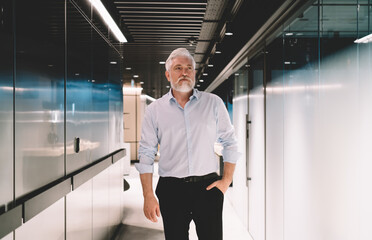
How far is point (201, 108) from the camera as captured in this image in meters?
1.99

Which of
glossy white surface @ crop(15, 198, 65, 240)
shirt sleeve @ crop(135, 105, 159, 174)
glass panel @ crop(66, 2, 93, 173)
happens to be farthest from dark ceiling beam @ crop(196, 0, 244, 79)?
glossy white surface @ crop(15, 198, 65, 240)

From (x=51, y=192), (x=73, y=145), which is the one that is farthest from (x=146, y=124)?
(x=73, y=145)

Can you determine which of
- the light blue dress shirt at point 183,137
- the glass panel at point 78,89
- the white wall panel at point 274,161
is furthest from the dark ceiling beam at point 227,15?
the light blue dress shirt at point 183,137

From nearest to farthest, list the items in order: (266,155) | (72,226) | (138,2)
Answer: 1. (72,226)
2. (138,2)
3. (266,155)

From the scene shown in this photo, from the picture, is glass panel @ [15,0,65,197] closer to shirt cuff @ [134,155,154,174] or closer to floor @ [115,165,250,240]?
shirt cuff @ [134,155,154,174]

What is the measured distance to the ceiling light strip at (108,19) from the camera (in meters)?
3.18

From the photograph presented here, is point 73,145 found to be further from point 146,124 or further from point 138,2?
point 138,2

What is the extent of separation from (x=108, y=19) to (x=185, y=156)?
2.32 meters

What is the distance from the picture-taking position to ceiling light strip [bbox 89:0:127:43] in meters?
3.18

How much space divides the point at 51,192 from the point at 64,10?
135 cm

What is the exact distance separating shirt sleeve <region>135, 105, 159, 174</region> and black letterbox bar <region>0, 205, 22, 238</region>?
0.64 m

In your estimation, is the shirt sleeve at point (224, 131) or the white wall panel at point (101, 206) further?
the white wall panel at point (101, 206)

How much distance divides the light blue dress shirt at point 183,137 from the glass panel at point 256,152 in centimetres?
187

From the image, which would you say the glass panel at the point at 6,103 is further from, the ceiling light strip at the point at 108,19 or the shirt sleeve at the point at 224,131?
the ceiling light strip at the point at 108,19
